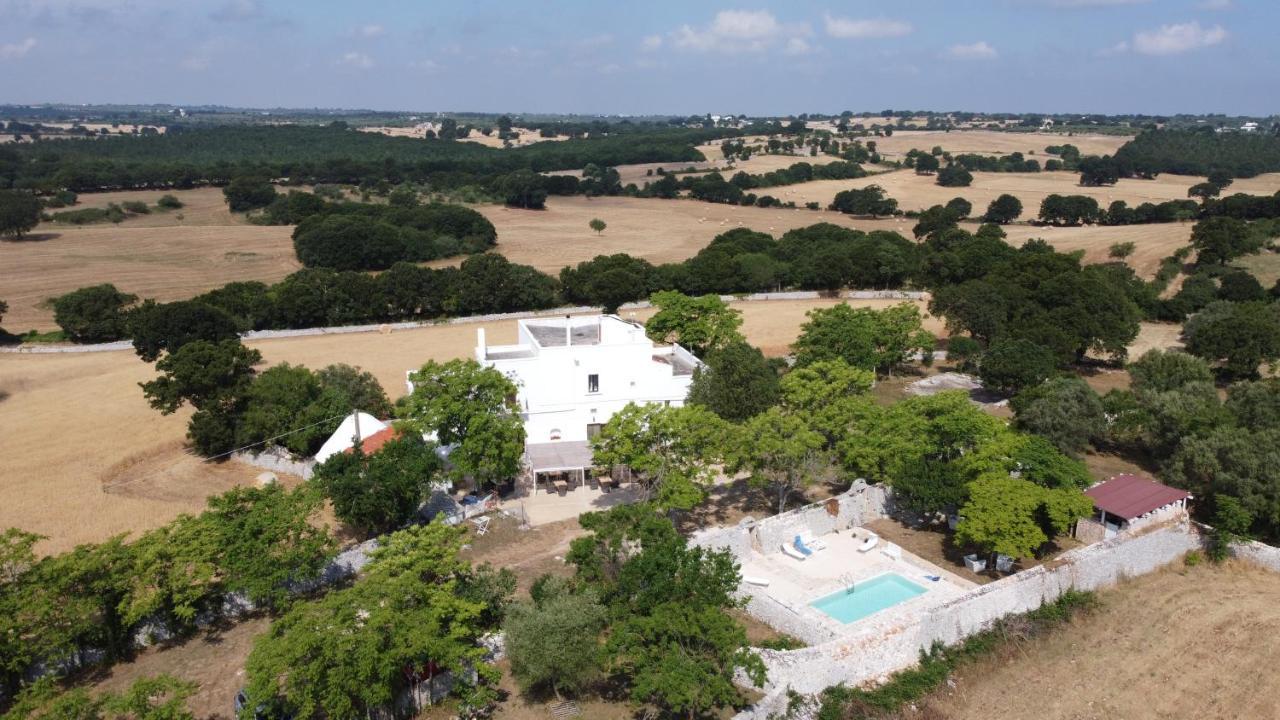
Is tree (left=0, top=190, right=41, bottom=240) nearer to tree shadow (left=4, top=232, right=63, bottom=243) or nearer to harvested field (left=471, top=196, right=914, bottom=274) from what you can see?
tree shadow (left=4, top=232, right=63, bottom=243)

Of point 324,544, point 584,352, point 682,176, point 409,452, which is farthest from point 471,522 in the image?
point 682,176

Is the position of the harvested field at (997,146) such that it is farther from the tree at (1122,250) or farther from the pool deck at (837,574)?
the pool deck at (837,574)

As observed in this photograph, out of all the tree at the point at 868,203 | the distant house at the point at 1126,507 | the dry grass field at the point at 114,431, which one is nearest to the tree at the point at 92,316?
the dry grass field at the point at 114,431

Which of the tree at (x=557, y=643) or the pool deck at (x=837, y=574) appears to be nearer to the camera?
the tree at (x=557, y=643)

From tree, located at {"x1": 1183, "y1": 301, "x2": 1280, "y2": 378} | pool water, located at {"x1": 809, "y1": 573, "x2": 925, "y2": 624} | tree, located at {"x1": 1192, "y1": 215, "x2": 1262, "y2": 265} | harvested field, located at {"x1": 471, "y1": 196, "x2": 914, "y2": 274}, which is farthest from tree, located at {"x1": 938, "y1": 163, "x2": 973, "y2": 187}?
pool water, located at {"x1": 809, "y1": 573, "x2": 925, "y2": 624}

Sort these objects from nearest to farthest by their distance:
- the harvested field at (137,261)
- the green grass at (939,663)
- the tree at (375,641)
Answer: the tree at (375,641)
the green grass at (939,663)
the harvested field at (137,261)

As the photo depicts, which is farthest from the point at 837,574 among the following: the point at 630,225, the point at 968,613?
the point at 630,225

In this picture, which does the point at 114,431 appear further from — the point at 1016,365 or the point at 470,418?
the point at 1016,365
